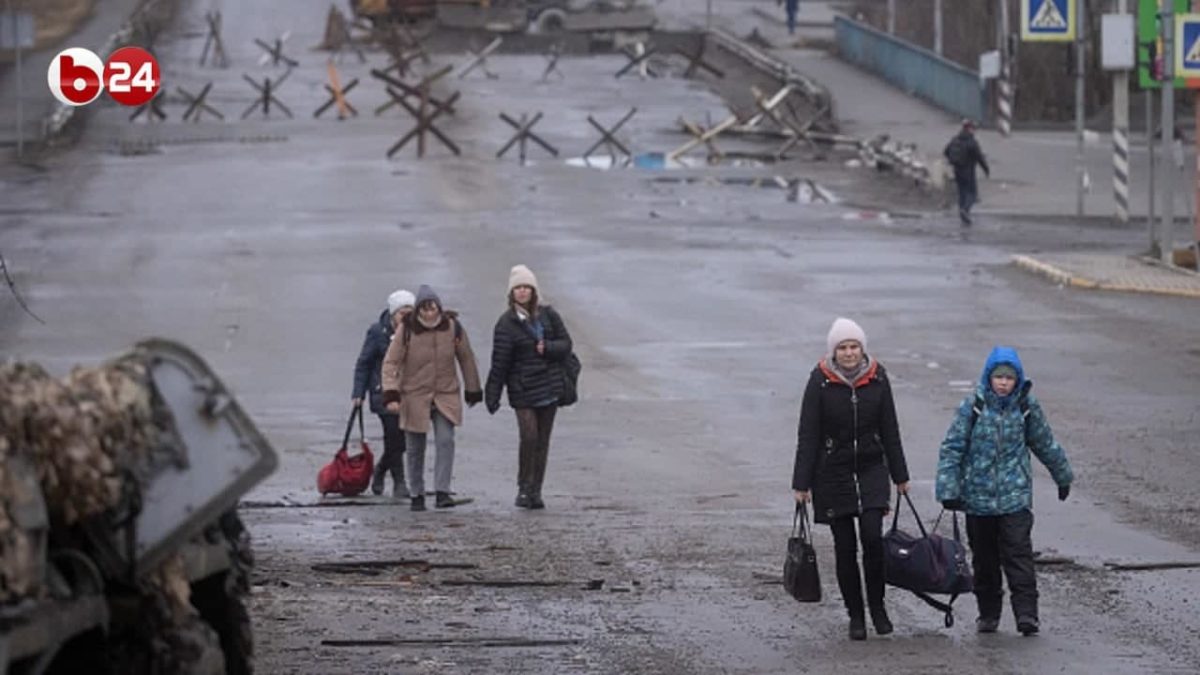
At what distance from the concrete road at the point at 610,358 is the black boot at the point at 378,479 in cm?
61

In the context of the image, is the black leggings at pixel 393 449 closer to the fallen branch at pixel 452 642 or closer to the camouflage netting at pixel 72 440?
the fallen branch at pixel 452 642

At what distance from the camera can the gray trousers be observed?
18.6m

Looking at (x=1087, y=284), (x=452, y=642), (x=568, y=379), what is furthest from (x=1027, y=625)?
(x=1087, y=284)

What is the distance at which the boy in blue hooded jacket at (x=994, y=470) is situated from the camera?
13.3 metres

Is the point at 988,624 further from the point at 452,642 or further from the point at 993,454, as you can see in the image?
the point at 452,642

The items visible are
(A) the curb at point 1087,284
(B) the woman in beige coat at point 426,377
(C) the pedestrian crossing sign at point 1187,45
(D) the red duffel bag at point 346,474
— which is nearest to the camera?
(B) the woman in beige coat at point 426,377

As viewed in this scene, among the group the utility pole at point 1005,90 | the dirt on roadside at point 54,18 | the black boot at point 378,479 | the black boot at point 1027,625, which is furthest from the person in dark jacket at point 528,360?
the dirt on roadside at point 54,18

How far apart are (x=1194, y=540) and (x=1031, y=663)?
4.18 meters

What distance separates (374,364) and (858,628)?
7.56m

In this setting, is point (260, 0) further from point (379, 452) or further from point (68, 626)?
point (68, 626)

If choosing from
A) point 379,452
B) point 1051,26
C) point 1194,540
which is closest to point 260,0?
point 1051,26

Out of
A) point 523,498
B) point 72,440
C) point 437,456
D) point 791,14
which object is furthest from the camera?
point 791,14

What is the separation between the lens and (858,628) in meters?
13.1

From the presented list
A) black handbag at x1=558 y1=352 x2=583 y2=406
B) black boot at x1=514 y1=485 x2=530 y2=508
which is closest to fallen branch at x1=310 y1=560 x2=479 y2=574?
black boot at x1=514 y1=485 x2=530 y2=508
